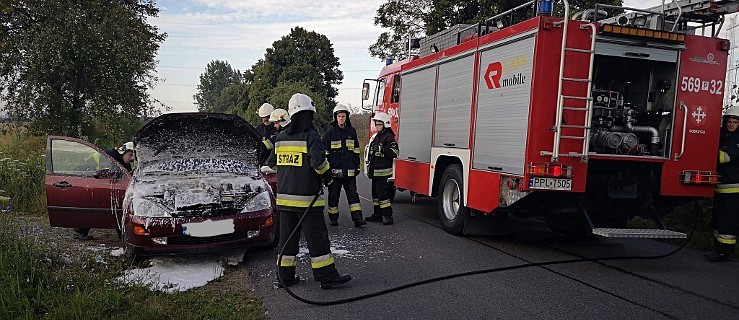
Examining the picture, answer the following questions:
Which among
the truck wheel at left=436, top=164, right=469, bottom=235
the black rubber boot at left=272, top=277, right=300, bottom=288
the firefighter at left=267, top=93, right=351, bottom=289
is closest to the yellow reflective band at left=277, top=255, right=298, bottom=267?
the firefighter at left=267, top=93, right=351, bottom=289

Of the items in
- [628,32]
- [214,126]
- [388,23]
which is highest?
[388,23]

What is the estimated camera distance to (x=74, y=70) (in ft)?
46.3

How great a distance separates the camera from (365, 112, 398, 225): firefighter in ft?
26.8

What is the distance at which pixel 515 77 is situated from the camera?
5.93 meters

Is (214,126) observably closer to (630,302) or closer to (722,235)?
(630,302)

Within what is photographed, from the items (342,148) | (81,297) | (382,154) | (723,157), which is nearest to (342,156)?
(342,148)

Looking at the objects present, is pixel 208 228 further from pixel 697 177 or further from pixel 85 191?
pixel 697 177

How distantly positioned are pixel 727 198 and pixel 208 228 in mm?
5809

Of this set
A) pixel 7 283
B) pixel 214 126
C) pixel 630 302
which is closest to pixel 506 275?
pixel 630 302

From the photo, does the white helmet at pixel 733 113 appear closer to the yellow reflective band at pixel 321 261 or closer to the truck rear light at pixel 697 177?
the truck rear light at pixel 697 177

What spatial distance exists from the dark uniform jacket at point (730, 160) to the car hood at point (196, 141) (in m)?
5.47

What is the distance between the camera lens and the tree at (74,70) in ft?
44.9

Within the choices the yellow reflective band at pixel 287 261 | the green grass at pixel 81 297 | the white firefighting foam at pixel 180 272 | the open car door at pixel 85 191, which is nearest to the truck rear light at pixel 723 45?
the yellow reflective band at pixel 287 261

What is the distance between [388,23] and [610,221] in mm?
16380
